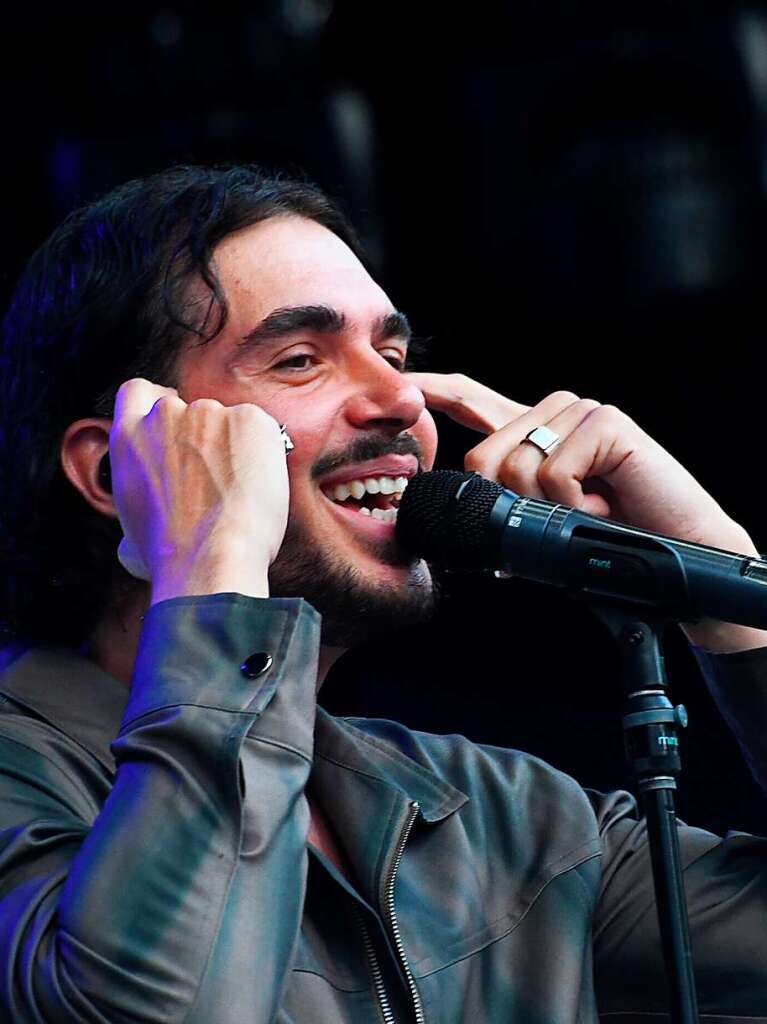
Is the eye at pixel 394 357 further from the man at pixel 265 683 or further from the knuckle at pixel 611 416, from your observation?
the knuckle at pixel 611 416

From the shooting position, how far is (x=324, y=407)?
6.79 ft

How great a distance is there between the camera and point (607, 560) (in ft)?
5.21

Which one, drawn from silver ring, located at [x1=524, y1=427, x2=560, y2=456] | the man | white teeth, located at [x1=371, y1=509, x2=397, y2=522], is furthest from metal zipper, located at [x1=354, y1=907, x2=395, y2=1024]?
silver ring, located at [x1=524, y1=427, x2=560, y2=456]

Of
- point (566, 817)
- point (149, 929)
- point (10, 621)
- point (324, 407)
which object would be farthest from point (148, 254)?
point (149, 929)

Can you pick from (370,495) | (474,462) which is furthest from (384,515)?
(474,462)

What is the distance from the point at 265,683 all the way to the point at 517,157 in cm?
152

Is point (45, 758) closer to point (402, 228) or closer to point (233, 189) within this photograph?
point (233, 189)

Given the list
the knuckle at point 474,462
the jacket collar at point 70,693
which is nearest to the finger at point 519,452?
the knuckle at point 474,462

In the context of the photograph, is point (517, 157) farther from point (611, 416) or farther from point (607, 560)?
point (607, 560)

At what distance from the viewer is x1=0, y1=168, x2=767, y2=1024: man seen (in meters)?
1.44

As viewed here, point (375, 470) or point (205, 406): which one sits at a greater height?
point (205, 406)

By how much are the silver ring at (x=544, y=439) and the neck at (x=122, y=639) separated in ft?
1.23

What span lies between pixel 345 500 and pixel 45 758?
529mm

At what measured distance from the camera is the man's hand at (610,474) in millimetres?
1999
